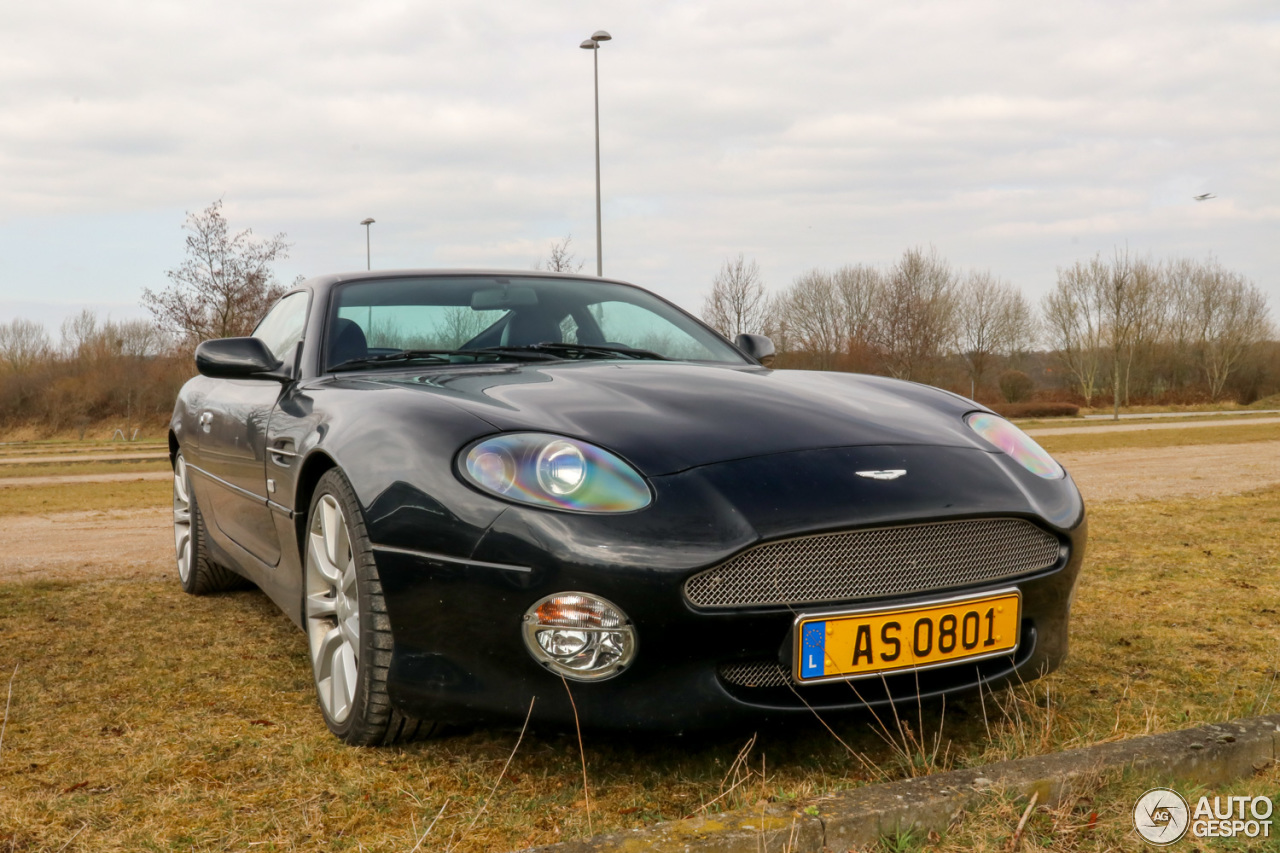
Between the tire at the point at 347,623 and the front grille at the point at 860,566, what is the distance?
77 cm

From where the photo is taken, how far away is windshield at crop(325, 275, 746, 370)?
3373 mm

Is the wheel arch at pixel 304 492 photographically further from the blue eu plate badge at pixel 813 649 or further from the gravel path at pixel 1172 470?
the gravel path at pixel 1172 470

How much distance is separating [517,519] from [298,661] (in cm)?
175

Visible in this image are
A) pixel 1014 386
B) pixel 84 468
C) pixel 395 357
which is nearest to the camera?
pixel 395 357

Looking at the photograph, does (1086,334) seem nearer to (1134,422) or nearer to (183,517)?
(1134,422)

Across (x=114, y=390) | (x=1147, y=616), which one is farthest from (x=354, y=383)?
(x=114, y=390)

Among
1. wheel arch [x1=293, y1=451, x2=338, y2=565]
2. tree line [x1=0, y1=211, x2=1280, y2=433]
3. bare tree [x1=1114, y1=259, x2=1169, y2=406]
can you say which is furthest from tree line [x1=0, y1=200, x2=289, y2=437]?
bare tree [x1=1114, y1=259, x2=1169, y2=406]

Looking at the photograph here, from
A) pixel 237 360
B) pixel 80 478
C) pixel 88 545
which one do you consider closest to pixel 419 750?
pixel 237 360

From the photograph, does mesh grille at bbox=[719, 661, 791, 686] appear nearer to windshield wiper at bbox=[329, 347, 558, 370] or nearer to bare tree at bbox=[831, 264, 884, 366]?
windshield wiper at bbox=[329, 347, 558, 370]

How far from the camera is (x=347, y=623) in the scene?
8.44 feet

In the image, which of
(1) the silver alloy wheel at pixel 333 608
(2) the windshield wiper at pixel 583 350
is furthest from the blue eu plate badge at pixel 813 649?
(2) the windshield wiper at pixel 583 350

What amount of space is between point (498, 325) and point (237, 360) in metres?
0.86

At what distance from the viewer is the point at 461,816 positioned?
7.00 feet

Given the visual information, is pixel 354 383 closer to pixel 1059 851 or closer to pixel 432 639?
pixel 432 639
